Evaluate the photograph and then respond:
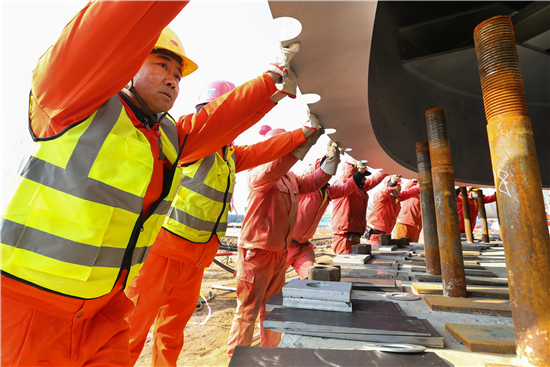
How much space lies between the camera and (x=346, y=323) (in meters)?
1.33

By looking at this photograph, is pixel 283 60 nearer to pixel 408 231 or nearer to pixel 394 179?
pixel 394 179

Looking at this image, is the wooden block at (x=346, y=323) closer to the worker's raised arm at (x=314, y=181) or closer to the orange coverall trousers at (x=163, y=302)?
the orange coverall trousers at (x=163, y=302)

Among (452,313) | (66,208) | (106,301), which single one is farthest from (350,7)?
(106,301)

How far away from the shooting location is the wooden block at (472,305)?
160 cm

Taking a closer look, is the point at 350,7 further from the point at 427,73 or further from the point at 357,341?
the point at 427,73

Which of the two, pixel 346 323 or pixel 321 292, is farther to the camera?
pixel 321 292

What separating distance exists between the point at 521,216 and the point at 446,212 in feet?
3.06

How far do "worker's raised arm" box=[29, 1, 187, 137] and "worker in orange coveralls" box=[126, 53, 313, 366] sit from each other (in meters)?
1.35

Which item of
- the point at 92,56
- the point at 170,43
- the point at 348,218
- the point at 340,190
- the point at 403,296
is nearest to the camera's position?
the point at 92,56

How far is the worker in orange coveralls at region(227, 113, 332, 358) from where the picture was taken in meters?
3.14

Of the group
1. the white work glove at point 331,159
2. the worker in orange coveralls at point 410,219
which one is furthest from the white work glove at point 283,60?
the worker in orange coveralls at point 410,219

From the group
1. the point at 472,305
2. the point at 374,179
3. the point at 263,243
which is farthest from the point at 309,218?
the point at 472,305

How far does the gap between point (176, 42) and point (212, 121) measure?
1.71ft

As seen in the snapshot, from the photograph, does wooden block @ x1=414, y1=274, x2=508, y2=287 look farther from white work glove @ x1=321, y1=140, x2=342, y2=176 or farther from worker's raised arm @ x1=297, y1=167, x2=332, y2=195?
worker's raised arm @ x1=297, y1=167, x2=332, y2=195
